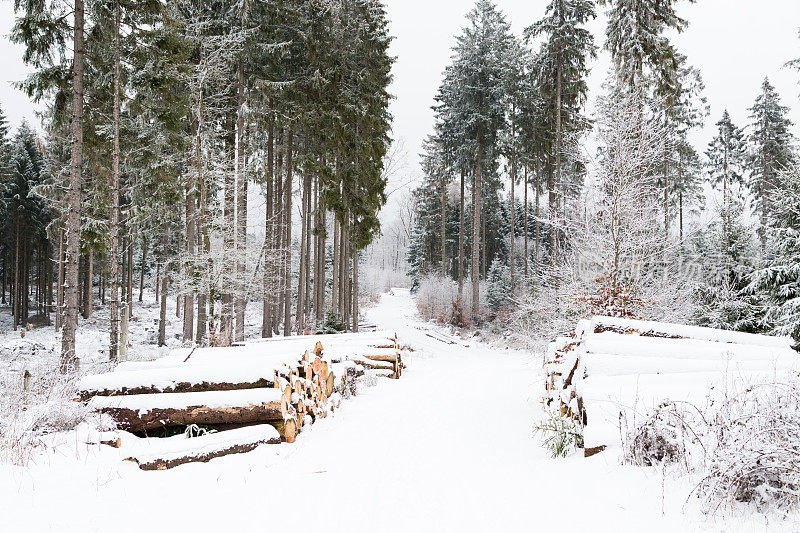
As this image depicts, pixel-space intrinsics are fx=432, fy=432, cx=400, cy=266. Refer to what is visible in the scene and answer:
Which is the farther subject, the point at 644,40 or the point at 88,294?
the point at 88,294

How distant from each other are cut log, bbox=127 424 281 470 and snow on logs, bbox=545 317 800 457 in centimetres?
342

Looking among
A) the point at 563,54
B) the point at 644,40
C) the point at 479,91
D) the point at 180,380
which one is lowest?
the point at 180,380

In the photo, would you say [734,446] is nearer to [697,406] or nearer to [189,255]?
[697,406]

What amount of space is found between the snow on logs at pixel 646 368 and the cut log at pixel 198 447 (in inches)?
135

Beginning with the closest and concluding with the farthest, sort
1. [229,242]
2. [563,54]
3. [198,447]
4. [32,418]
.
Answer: [32,418], [198,447], [229,242], [563,54]

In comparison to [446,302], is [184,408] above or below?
above

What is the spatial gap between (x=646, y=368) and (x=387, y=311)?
30.1 meters

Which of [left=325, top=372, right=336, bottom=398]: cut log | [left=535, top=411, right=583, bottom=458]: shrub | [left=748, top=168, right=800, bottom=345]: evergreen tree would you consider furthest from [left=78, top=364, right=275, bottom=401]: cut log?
[left=748, top=168, right=800, bottom=345]: evergreen tree

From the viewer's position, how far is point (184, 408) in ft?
15.1

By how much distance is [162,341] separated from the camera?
22641mm

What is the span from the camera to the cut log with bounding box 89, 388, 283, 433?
451 cm

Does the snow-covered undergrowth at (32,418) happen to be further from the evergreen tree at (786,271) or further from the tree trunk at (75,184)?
the evergreen tree at (786,271)

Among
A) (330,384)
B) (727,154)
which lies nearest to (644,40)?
(330,384)

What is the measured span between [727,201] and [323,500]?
64.3 ft
